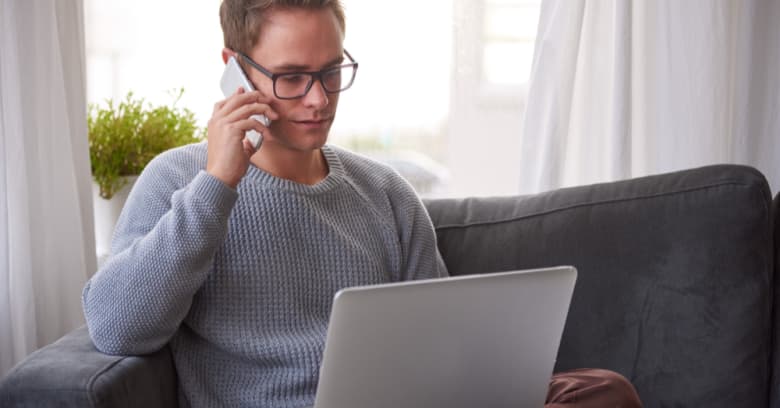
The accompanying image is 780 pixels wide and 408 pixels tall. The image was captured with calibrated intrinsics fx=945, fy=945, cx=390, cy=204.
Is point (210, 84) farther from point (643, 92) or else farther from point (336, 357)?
point (336, 357)

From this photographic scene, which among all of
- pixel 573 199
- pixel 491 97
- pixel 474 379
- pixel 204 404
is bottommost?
pixel 204 404

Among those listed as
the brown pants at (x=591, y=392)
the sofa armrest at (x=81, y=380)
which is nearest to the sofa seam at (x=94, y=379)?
the sofa armrest at (x=81, y=380)

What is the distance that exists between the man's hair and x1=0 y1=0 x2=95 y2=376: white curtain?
2.30 feet

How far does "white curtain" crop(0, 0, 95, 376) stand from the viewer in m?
2.08

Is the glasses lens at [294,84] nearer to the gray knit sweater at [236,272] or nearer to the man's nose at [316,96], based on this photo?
the man's nose at [316,96]

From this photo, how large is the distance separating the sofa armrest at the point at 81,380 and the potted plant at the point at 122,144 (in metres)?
0.98

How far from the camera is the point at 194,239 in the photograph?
145 cm

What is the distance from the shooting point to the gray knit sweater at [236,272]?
1453mm

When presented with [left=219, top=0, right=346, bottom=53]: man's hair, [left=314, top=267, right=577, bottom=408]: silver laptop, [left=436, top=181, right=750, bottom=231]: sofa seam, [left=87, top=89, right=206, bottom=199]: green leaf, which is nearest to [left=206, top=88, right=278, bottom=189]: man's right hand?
[left=219, top=0, right=346, bottom=53]: man's hair

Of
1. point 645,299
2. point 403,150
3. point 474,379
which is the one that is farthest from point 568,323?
point 403,150

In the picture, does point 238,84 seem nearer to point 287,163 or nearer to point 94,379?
point 287,163

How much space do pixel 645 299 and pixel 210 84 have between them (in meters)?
1.43

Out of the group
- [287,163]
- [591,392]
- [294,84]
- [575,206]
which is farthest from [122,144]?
[591,392]

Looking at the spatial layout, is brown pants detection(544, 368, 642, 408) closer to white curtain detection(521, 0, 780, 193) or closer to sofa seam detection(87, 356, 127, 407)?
sofa seam detection(87, 356, 127, 407)
